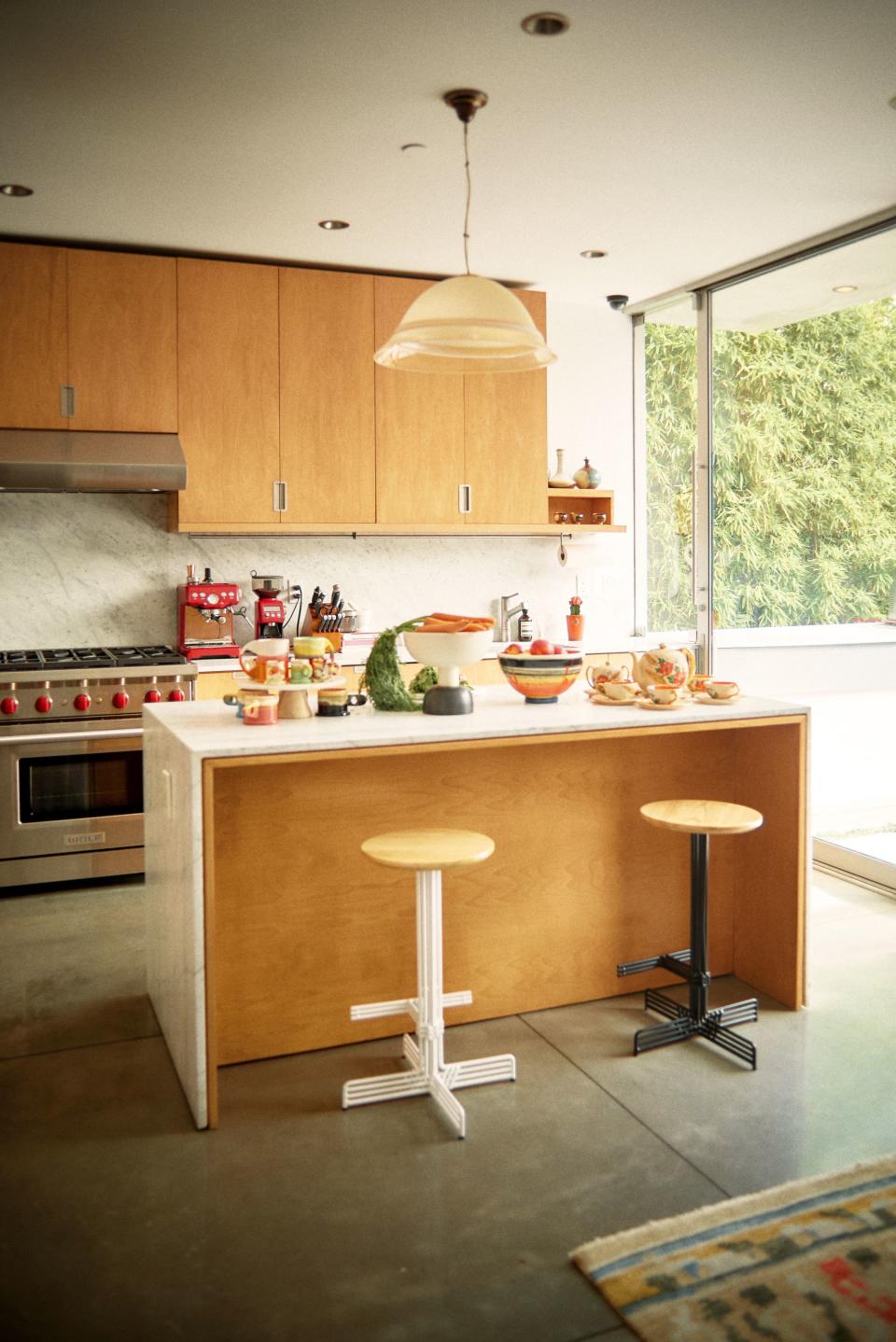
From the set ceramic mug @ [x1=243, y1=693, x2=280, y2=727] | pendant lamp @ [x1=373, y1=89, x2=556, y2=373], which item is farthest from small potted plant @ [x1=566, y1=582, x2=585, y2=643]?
ceramic mug @ [x1=243, y1=693, x2=280, y2=727]

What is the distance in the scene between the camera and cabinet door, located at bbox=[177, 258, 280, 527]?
4828 millimetres

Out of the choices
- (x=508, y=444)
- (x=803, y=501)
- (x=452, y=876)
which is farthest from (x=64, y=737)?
(x=803, y=501)

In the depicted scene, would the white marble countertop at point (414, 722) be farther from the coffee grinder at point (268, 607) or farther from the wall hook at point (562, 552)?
the wall hook at point (562, 552)

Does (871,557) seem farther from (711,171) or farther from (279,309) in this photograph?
(279,309)

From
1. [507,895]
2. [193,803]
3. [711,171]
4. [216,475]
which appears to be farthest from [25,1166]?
[711,171]

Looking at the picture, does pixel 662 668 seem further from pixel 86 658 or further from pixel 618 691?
pixel 86 658

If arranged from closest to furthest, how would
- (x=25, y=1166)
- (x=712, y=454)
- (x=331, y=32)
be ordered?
(x=25, y=1166) < (x=331, y=32) < (x=712, y=454)

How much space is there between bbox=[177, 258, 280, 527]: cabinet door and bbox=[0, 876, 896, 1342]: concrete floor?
235 cm

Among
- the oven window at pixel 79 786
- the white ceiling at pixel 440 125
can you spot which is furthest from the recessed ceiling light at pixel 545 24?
the oven window at pixel 79 786

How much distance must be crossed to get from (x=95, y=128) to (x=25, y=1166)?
10.0 ft

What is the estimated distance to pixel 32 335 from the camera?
458 centimetres

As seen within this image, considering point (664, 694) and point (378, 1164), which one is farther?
point (664, 694)

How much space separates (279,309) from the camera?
4.96 meters

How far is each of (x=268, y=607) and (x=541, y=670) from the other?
241cm
